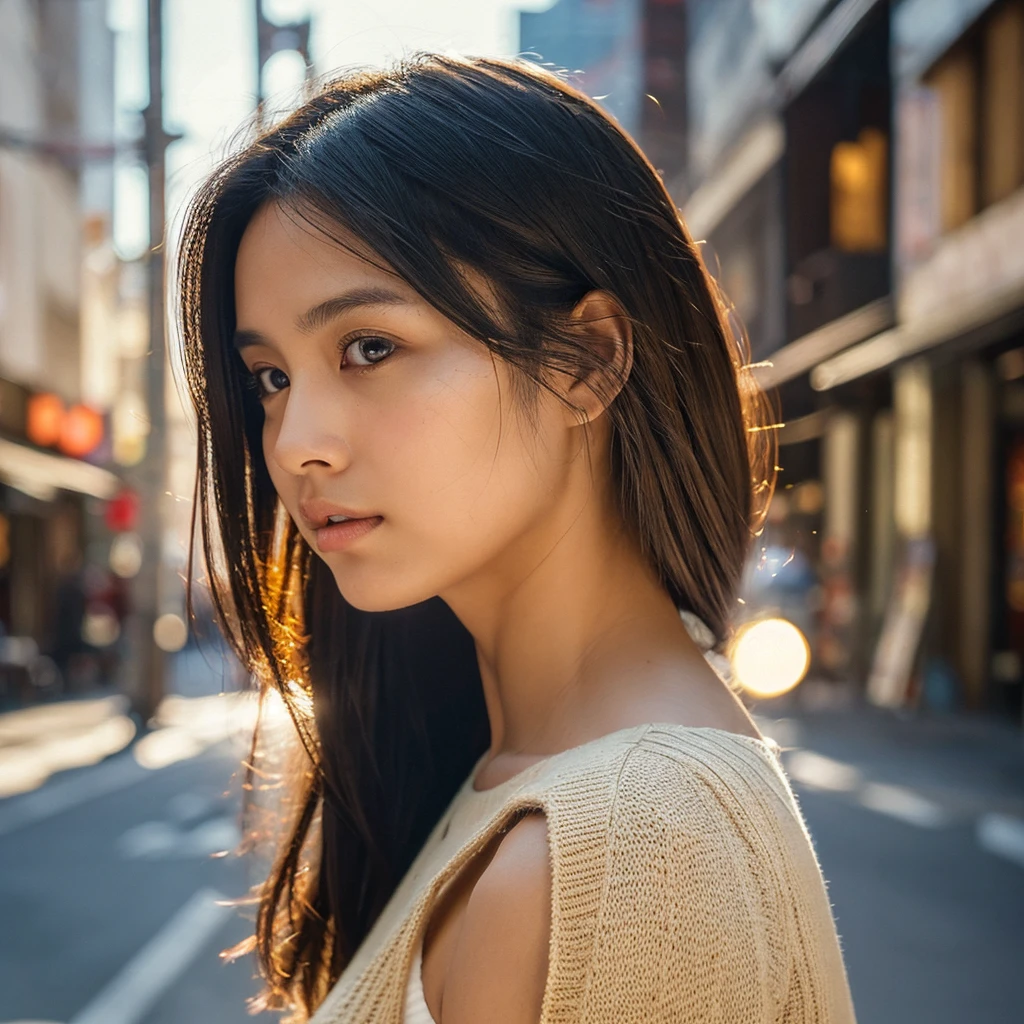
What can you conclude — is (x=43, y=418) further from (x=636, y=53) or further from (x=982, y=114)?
(x=636, y=53)

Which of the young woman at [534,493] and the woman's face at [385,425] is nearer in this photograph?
the young woman at [534,493]

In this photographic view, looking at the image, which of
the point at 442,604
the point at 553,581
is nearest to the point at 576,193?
the point at 553,581

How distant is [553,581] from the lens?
1.41 meters

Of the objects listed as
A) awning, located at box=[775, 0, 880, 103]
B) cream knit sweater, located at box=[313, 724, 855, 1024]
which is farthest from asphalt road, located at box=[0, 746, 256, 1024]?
awning, located at box=[775, 0, 880, 103]

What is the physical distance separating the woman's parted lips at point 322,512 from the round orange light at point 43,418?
22.1 meters

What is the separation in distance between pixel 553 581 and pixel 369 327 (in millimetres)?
350

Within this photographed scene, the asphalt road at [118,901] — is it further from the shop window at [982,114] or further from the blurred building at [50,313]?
the blurred building at [50,313]

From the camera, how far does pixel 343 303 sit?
4.11 feet

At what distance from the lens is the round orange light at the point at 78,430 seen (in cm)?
2327

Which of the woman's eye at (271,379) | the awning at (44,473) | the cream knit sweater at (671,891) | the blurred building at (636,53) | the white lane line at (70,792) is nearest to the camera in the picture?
the cream knit sweater at (671,891)

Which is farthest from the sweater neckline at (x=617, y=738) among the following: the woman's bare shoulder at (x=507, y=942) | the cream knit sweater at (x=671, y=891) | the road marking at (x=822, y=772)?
the road marking at (x=822, y=772)

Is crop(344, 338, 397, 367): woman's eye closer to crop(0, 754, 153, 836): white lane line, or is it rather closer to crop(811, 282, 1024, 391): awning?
crop(0, 754, 153, 836): white lane line

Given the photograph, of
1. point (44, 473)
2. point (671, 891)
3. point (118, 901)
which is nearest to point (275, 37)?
point (118, 901)

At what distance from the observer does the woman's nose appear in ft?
4.23
